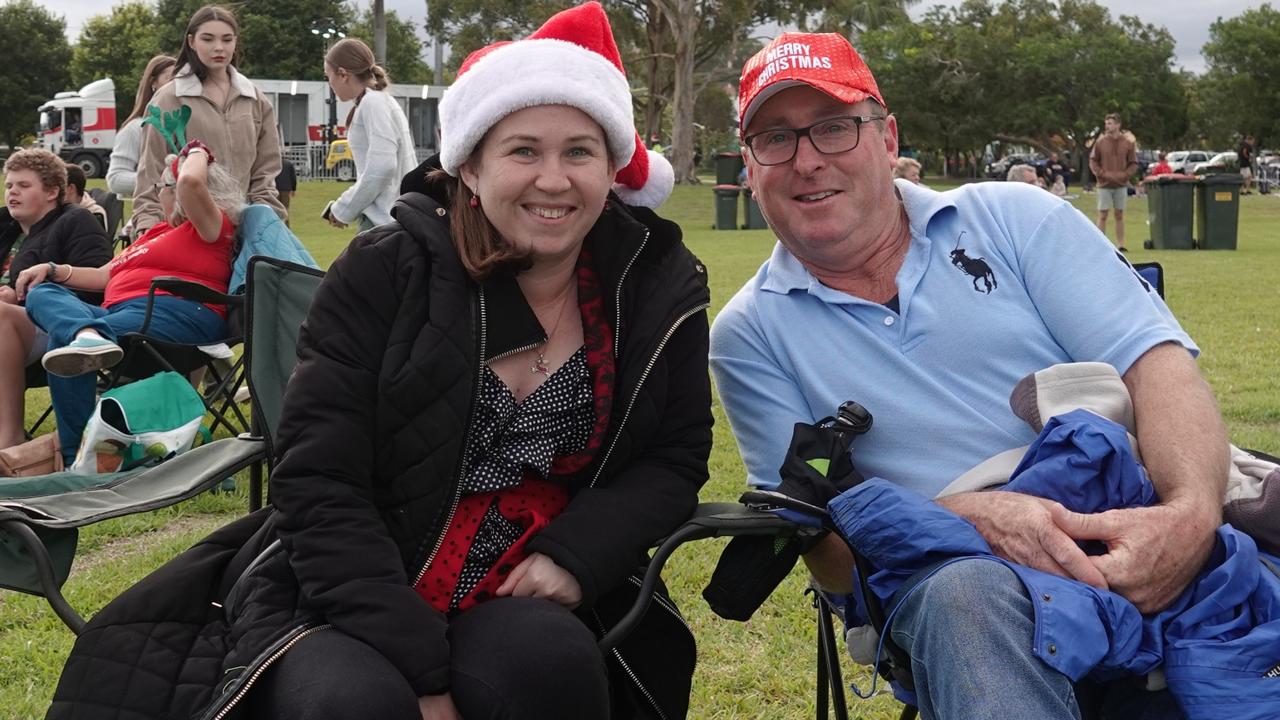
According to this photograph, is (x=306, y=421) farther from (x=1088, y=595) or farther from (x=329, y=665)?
(x=1088, y=595)

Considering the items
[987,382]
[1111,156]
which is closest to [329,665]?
[987,382]

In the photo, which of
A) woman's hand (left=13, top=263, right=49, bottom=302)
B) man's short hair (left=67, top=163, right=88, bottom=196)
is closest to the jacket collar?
man's short hair (left=67, top=163, right=88, bottom=196)

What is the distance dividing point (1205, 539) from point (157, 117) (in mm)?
5242

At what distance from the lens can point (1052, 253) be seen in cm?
247

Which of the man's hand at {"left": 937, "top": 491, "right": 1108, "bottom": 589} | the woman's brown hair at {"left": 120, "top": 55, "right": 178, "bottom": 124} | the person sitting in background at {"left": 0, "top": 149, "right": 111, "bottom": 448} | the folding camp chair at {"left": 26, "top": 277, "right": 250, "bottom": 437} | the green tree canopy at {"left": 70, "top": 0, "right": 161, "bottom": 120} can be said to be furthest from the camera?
the green tree canopy at {"left": 70, "top": 0, "right": 161, "bottom": 120}

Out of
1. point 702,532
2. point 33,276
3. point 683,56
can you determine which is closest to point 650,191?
point 702,532

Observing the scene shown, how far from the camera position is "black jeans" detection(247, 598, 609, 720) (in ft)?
5.98

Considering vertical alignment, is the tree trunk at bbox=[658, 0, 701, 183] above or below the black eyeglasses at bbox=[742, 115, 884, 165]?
above

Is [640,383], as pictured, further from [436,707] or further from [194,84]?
[194,84]

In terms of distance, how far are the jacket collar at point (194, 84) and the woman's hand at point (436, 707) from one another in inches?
195

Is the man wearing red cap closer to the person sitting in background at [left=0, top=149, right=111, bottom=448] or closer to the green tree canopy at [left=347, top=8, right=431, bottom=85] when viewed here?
the person sitting in background at [left=0, top=149, right=111, bottom=448]

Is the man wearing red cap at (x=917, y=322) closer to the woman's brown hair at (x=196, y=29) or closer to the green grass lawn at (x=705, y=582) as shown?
the green grass lawn at (x=705, y=582)

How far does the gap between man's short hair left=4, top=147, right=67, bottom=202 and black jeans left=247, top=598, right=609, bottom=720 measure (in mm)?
4958

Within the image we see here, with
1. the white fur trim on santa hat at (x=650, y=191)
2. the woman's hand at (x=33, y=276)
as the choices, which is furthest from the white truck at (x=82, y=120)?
the white fur trim on santa hat at (x=650, y=191)
